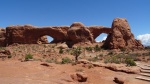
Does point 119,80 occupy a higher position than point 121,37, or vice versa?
point 121,37

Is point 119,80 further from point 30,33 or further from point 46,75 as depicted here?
point 30,33

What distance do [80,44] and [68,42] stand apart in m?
2.91

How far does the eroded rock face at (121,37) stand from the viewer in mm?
30691

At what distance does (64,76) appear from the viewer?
35.4ft

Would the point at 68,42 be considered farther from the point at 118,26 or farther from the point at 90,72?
the point at 90,72

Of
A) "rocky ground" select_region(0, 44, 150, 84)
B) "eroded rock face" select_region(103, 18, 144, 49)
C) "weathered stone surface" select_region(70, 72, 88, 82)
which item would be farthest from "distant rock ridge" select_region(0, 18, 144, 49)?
"weathered stone surface" select_region(70, 72, 88, 82)

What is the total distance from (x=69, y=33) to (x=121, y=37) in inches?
381

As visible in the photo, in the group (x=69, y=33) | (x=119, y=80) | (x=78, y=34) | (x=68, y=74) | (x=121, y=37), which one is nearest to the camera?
(x=68, y=74)

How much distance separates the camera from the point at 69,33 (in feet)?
123

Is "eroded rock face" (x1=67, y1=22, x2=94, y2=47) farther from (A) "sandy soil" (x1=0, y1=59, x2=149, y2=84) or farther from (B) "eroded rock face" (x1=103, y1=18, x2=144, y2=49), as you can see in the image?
(A) "sandy soil" (x1=0, y1=59, x2=149, y2=84)

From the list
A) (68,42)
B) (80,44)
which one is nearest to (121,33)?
(80,44)

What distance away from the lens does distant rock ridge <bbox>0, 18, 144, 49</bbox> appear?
32.0 meters

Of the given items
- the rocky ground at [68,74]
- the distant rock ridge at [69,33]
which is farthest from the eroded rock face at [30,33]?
the rocky ground at [68,74]

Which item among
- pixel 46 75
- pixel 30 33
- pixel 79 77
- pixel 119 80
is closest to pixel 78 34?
pixel 30 33
